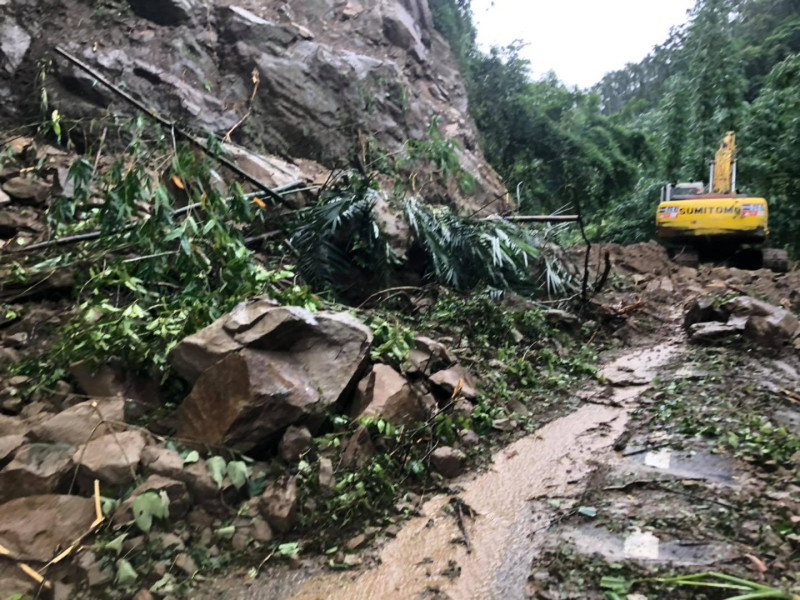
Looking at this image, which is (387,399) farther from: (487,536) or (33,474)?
(33,474)

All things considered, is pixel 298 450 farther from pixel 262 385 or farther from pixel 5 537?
pixel 5 537

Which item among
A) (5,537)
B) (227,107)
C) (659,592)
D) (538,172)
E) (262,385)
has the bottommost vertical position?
(659,592)

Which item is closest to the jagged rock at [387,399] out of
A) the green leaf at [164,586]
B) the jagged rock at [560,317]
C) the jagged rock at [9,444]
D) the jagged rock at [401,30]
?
the green leaf at [164,586]

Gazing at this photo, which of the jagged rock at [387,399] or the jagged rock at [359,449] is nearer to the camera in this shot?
the jagged rock at [359,449]

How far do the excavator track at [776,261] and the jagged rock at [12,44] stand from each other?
1129 centimetres

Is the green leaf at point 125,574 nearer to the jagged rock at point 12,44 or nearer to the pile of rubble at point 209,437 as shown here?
the pile of rubble at point 209,437

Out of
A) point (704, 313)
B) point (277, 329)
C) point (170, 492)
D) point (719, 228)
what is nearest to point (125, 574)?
point (170, 492)

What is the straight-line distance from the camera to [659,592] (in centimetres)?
177

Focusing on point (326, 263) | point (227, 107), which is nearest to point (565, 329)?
point (326, 263)

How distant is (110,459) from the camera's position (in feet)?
7.82

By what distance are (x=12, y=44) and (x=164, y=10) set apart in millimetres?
2178

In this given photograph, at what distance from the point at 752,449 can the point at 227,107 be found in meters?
7.23

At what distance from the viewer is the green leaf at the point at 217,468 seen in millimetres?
2465

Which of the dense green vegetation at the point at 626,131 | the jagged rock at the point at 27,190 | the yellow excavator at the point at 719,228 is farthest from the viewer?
the dense green vegetation at the point at 626,131
